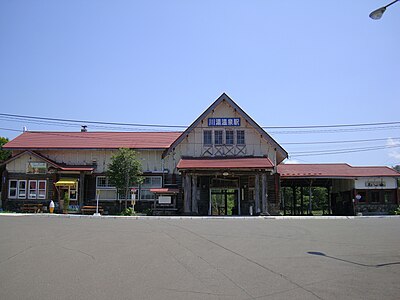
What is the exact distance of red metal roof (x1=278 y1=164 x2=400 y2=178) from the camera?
3288 centimetres

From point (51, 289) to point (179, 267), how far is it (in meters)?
2.46

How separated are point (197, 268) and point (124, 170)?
23.1 metres

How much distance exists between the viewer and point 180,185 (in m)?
31.8

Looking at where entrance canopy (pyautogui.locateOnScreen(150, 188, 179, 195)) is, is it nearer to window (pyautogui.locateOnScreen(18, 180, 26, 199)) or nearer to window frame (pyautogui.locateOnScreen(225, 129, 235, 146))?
window frame (pyautogui.locateOnScreen(225, 129, 235, 146))

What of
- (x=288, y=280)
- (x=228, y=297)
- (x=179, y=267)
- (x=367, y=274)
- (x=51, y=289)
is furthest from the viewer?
(x=179, y=267)

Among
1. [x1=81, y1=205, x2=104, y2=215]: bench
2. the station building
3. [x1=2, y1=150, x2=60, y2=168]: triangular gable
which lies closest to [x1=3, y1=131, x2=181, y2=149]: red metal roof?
the station building

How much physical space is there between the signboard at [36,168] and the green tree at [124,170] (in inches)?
230

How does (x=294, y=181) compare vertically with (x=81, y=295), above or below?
above

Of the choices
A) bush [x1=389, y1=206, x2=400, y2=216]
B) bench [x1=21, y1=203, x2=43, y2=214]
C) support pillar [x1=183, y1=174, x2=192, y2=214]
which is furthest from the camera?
bush [x1=389, y1=206, x2=400, y2=216]

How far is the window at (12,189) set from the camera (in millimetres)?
32750

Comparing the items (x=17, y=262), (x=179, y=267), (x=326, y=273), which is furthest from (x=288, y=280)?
(x=17, y=262)

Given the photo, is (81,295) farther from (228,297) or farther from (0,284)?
(228,297)

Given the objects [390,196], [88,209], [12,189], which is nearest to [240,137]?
[88,209]

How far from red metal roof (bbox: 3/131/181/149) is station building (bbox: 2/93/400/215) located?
83 mm
